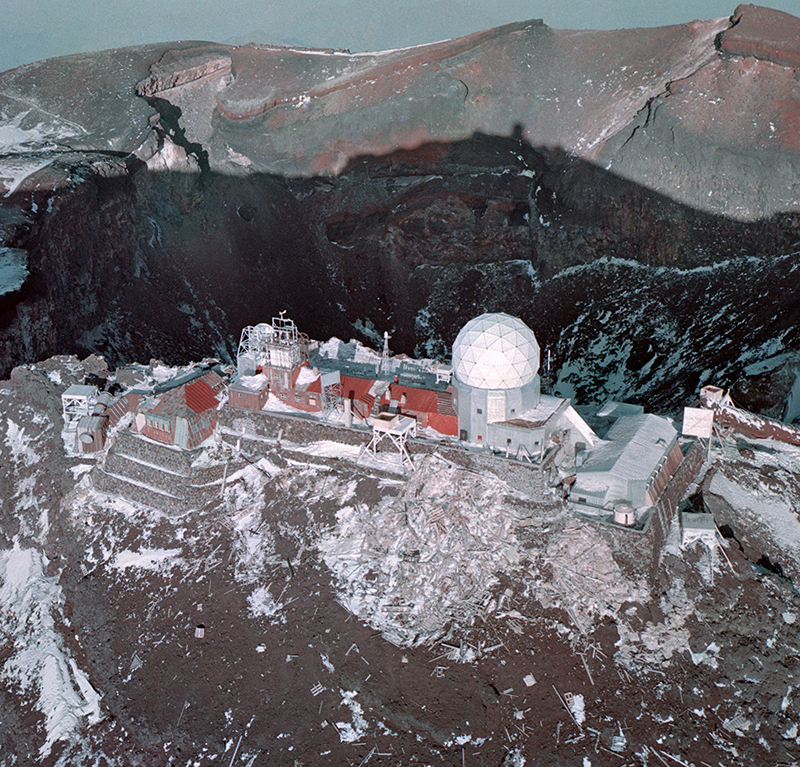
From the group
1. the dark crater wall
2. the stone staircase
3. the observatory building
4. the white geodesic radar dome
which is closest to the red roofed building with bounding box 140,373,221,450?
the stone staircase

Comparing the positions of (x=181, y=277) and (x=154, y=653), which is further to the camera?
(x=181, y=277)

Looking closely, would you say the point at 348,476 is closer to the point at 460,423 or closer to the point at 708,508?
the point at 460,423

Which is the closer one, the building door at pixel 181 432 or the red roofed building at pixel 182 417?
the building door at pixel 181 432

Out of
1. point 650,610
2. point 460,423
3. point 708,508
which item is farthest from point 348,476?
point 708,508

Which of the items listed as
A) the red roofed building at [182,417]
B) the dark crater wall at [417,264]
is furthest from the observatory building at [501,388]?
the dark crater wall at [417,264]

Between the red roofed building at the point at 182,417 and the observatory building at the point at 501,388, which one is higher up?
the observatory building at the point at 501,388

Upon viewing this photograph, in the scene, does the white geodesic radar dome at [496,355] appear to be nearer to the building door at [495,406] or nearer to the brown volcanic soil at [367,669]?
the building door at [495,406]
